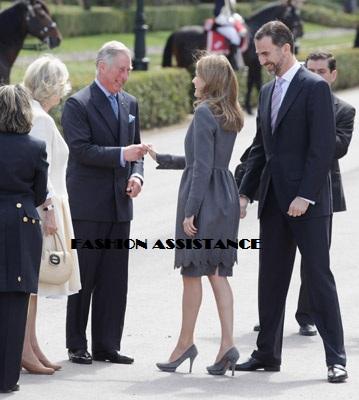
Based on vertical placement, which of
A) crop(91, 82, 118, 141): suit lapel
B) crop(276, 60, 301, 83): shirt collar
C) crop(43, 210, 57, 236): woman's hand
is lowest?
crop(43, 210, 57, 236): woman's hand

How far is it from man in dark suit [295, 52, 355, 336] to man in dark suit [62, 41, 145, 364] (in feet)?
4.06

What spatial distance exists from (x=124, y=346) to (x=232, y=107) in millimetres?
1710

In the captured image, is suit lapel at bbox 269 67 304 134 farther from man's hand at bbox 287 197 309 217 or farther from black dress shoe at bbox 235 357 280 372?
black dress shoe at bbox 235 357 280 372

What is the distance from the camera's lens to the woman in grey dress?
6992 millimetres

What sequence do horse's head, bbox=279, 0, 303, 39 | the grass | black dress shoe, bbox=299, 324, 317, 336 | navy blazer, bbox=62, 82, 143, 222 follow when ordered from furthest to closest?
the grass < horse's head, bbox=279, 0, 303, 39 < black dress shoe, bbox=299, 324, 317, 336 < navy blazer, bbox=62, 82, 143, 222

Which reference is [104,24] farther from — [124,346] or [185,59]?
[124,346]

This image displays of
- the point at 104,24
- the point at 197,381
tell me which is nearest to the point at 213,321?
the point at 197,381

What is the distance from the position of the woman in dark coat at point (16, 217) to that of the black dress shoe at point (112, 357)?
0.90 m

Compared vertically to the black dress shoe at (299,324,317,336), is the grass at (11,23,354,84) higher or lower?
lower

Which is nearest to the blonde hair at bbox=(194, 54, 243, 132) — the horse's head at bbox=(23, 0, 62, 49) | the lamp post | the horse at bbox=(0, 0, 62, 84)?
the horse at bbox=(0, 0, 62, 84)

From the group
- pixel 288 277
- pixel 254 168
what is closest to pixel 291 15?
pixel 254 168

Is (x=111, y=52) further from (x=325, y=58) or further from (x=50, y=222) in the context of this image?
(x=325, y=58)

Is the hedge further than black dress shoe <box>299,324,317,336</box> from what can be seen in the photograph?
Yes

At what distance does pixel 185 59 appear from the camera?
2347 centimetres
